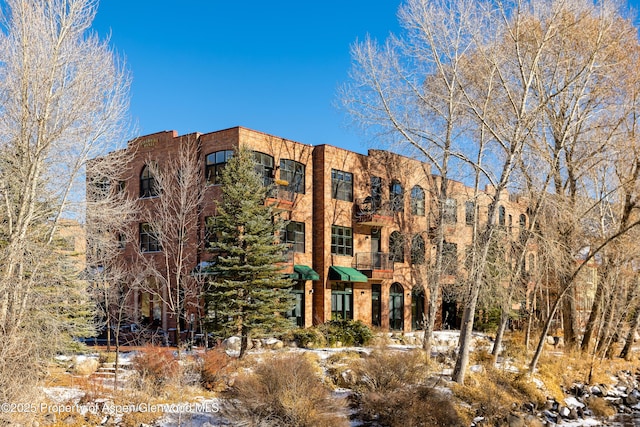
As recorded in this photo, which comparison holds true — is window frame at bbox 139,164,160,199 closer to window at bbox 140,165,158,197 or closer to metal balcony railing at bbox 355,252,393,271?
window at bbox 140,165,158,197

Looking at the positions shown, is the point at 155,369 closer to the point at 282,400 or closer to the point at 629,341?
the point at 282,400

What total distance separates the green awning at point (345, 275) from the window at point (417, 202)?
303 inches

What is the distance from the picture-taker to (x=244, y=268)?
2166cm

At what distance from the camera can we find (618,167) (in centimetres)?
2430

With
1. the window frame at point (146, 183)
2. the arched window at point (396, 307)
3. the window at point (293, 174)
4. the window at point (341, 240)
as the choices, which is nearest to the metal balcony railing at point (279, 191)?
the window at point (293, 174)

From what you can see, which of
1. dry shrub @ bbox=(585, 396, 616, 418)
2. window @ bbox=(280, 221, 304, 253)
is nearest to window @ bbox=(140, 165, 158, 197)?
window @ bbox=(280, 221, 304, 253)

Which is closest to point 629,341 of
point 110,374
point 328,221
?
point 328,221

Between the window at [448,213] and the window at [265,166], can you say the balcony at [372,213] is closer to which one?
the window at [448,213]

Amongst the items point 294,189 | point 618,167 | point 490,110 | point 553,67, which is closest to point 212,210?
point 294,189

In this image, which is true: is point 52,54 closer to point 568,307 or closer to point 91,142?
point 91,142

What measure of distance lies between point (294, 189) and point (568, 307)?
13803mm

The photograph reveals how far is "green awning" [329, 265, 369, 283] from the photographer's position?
3078cm

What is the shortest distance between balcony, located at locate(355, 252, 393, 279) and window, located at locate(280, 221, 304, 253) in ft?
13.0

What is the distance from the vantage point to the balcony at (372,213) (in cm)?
3306
